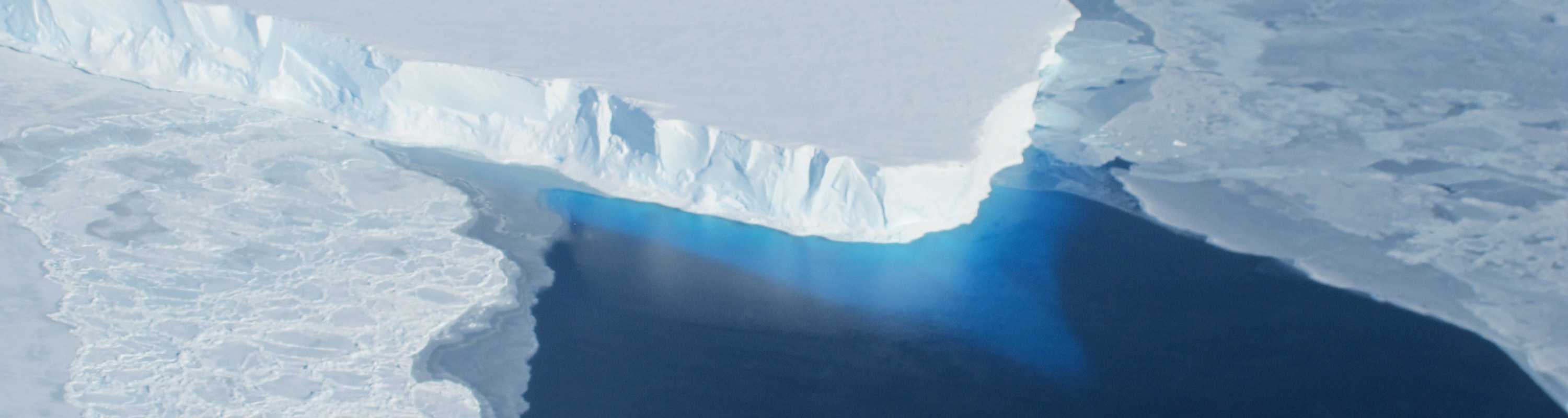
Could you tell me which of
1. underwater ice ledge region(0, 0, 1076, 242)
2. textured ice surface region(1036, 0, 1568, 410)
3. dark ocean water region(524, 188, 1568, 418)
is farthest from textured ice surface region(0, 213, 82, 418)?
textured ice surface region(1036, 0, 1568, 410)

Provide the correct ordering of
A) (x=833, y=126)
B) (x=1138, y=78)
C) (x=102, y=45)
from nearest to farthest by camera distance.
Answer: (x=833, y=126) → (x=102, y=45) → (x=1138, y=78)

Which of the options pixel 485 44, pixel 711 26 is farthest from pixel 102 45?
pixel 711 26

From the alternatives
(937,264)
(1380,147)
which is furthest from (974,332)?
(1380,147)

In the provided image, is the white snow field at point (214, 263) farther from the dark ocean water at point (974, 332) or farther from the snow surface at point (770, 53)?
the snow surface at point (770, 53)

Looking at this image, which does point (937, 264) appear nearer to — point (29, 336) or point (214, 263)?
point (214, 263)

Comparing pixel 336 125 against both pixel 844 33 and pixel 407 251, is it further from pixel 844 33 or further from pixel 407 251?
pixel 844 33

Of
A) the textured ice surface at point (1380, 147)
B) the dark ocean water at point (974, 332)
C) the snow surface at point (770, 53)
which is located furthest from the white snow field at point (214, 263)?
the textured ice surface at point (1380, 147)
